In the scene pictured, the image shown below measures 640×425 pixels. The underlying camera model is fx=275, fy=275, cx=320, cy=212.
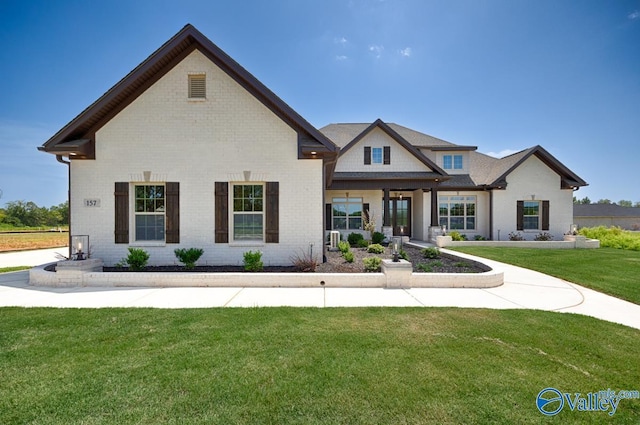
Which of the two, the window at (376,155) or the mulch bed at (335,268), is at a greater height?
the window at (376,155)

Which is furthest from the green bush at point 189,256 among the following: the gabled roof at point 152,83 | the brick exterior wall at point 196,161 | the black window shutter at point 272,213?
the gabled roof at point 152,83

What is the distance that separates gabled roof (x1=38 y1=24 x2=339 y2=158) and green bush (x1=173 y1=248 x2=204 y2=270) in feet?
13.3

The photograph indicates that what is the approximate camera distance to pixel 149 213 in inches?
337

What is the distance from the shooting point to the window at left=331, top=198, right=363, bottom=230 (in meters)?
17.2

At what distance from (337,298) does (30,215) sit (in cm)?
6719

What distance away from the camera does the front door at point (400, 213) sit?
18812mm

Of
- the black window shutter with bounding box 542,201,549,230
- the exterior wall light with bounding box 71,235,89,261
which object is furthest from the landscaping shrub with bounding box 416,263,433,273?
the black window shutter with bounding box 542,201,549,230

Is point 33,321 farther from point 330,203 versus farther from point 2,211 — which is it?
point 2,211

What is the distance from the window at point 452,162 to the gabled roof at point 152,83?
518 inches

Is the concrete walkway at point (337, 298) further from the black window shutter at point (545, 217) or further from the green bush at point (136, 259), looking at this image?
the black window shutter at point (545, 217)

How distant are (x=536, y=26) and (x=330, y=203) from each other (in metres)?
13.0

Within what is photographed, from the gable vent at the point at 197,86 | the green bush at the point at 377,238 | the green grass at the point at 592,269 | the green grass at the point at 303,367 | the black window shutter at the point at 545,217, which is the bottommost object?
the green grass at the point at 592,269

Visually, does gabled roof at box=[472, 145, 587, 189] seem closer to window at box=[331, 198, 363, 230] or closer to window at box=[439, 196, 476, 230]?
window at box=[439, 196, 476, 230]

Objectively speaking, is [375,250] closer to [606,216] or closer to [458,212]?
[458,212]
